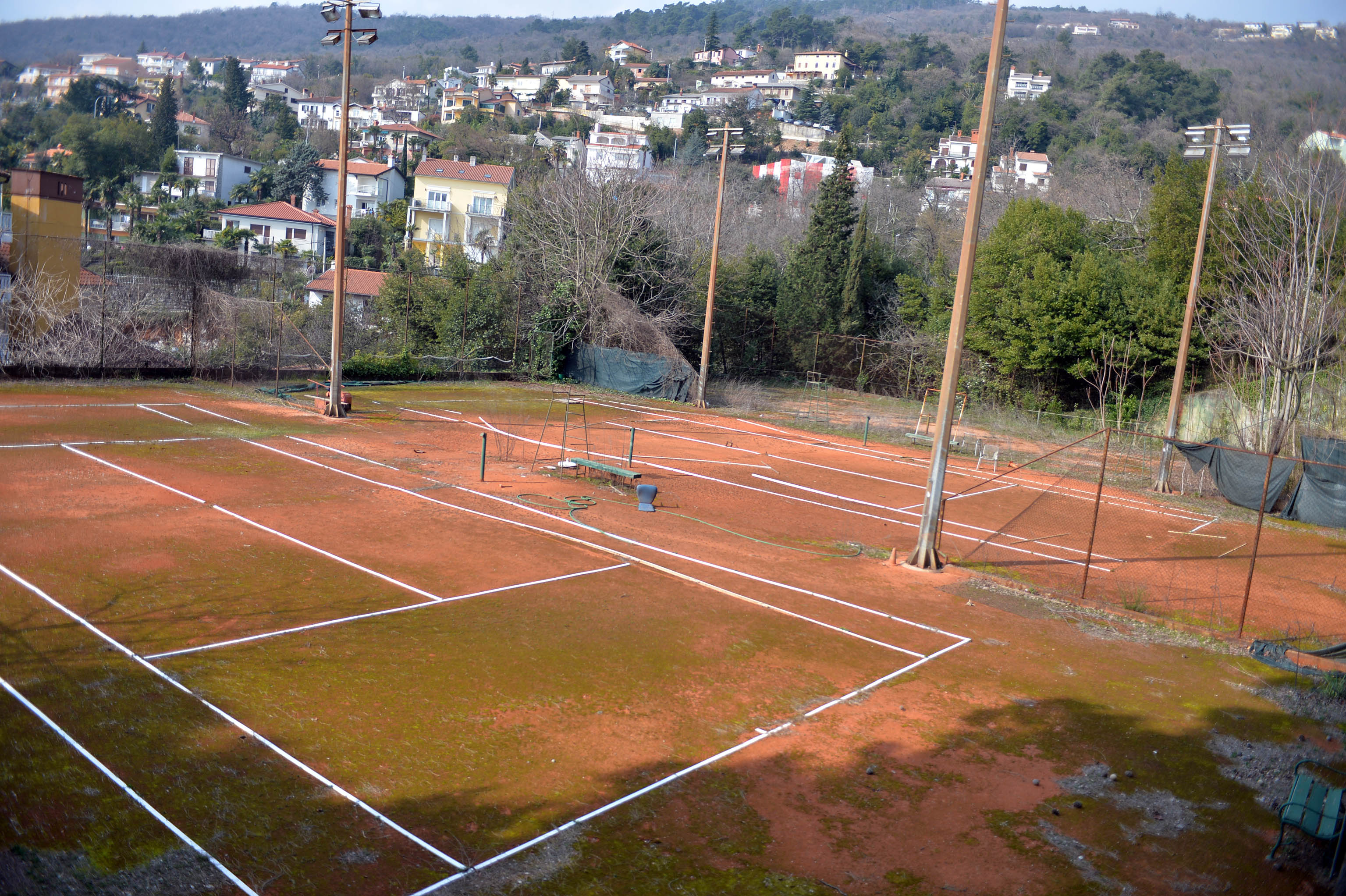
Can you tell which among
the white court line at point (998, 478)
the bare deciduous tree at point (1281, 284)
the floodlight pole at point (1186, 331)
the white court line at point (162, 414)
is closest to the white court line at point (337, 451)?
the white court line at point (162, 414)

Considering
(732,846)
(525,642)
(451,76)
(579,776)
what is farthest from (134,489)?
(451,76)

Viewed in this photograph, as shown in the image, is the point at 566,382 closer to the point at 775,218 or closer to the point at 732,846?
the point at 732,846

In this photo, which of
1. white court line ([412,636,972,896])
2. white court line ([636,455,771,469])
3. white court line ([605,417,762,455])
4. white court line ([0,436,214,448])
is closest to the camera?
white court line ([412,636,972,896])

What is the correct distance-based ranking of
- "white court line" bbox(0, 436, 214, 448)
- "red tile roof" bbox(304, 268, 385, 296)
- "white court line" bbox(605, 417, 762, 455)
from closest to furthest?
1. "white court line" bbox(0, 436, 214, 448)
2. "white court line" bbox(605, 417, 762, 455)
3. "red tile roof" bbox(304, 268, 385, 296)

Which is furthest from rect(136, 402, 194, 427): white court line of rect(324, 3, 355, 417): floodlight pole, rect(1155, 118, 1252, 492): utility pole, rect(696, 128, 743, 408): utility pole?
rect(1155, 118, 1252, 492): utility pole

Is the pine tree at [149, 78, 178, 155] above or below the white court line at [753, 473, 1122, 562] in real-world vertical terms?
above

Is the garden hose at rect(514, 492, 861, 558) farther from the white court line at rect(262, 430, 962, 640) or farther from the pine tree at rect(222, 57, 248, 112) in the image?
the pine tree at rect(222, 57, 248, 112)

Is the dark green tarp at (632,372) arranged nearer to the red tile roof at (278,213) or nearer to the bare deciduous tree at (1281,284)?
the bare deciduous tree at (1281,284)

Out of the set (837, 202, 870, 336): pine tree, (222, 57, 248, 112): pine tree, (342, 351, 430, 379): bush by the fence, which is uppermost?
(222, 57, 248, 112): pine tree
